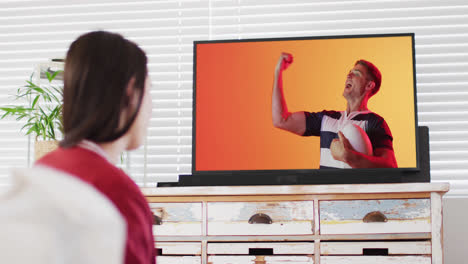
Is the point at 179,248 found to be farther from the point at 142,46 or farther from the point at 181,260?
the point at 142,46

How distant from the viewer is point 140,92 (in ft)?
2.32

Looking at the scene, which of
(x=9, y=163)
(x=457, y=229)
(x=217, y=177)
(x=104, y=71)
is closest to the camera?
(x=104, y=71)

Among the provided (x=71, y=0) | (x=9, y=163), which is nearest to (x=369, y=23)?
(x=71, y=0)

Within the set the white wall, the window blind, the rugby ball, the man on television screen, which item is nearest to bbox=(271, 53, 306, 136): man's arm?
the man on television screen

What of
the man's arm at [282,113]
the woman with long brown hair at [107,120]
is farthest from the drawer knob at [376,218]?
the woman with long brown hair at [107,120]

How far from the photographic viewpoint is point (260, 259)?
2049 millimetres

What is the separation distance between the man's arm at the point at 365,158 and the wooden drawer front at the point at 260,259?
0.52 metres

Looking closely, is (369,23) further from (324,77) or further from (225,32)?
(225,32)

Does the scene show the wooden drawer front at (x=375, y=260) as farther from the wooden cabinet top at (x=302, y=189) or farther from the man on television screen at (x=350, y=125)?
the man on television screen at (x=350, y=125)

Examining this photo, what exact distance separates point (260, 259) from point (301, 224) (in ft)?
0.74

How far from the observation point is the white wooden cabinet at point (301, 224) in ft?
6.53

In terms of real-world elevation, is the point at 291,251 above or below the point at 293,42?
below

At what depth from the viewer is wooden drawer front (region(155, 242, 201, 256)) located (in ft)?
6.85

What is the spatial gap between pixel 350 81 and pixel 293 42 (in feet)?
1.11
